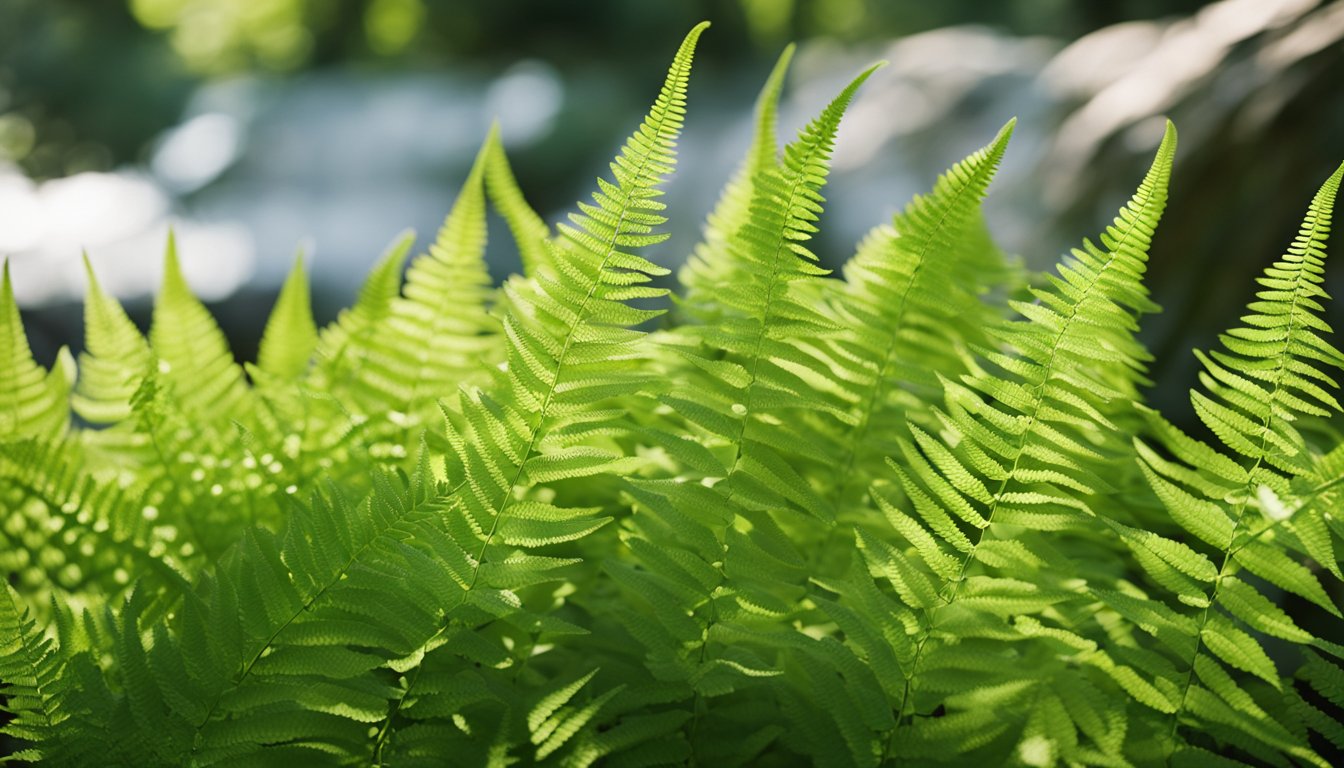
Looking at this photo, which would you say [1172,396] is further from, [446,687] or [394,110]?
[394,110]

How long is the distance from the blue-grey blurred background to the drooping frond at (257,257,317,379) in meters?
1.14

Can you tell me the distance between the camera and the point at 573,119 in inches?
245

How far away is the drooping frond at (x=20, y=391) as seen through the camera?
911 mm

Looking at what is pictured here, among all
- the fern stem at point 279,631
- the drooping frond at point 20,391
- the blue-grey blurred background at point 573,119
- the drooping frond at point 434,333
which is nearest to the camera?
the fern stem at point 279,631

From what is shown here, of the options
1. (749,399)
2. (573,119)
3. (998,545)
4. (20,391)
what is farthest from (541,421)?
(573,119)

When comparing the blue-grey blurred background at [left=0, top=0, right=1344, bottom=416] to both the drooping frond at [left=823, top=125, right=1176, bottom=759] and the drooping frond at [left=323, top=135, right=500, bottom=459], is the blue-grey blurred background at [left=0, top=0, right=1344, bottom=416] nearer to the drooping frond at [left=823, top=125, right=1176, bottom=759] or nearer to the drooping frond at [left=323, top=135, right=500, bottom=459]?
the drooping frond at [left=823, top=125, right=1176, bottom=759]

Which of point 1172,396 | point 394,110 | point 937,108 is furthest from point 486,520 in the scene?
point 394,110

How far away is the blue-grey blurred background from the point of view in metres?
1.71

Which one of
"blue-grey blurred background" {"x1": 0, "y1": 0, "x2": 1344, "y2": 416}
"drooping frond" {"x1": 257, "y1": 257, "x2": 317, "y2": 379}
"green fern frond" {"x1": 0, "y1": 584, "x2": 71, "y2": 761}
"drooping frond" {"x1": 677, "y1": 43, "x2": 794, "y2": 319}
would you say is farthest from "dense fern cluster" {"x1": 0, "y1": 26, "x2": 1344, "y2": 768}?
"blue-grey blurred background" {"x1": 0, "y1": 0, "x2": 1344, "y2": 416}

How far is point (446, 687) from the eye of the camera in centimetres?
66

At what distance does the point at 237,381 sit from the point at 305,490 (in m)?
0.27

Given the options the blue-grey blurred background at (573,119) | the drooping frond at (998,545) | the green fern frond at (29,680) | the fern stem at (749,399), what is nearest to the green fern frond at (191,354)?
the green fern frond at (29,680)

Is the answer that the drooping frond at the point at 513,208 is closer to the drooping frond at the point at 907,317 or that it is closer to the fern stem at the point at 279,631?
the drooping frond at the point at 907,317

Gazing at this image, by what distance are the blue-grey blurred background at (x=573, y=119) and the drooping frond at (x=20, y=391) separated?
4.40 ft
